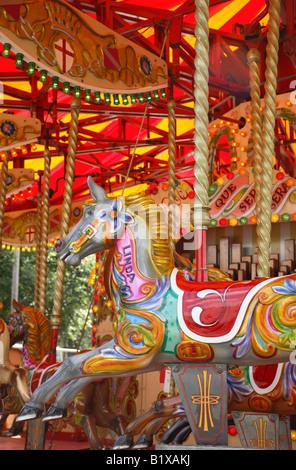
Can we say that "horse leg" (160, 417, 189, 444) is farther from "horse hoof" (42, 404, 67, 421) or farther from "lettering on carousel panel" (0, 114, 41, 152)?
"lettering on carousel panel" (0, 114, 41, 152)

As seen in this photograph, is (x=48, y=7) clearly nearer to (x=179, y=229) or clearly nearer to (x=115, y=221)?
(x=115, y=221)

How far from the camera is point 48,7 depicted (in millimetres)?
4391

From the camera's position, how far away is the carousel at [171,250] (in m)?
2.90

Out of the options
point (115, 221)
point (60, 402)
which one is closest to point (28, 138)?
point (115, 221)

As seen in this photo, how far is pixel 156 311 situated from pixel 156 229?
48cm

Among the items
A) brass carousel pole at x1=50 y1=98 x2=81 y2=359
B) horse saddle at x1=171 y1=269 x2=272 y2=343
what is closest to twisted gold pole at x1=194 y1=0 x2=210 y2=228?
horse saddle at x1=171 y1=269 x2=272 y2=343

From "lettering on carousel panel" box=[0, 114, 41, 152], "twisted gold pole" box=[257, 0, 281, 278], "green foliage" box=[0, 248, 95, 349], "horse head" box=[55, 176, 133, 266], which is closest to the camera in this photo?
"horse head" box=[55, 176, 133, 266]

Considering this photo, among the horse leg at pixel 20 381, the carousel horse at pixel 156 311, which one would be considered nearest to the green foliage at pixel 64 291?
the horse leg at pixel 20 381

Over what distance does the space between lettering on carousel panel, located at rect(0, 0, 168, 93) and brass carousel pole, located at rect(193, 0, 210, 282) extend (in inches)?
53.7

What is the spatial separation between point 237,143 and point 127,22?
1.82 m

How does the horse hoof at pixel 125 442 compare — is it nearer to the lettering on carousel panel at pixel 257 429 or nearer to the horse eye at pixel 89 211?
the lettering on carousel panel at pixel 257 429

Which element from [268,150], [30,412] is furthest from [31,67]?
[30,412]

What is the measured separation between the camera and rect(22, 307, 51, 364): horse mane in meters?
6.03

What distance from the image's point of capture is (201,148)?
3174mm
